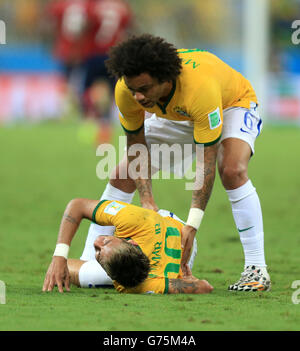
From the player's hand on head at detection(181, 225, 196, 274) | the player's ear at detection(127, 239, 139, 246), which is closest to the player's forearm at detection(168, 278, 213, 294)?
the player's hand on head at detection(181, 225, 196, 274)

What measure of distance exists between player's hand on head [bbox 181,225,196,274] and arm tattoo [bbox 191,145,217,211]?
0.20 meters

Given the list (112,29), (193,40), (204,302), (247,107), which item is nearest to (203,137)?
(247,107)

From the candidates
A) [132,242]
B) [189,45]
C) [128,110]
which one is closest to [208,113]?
[128,110]

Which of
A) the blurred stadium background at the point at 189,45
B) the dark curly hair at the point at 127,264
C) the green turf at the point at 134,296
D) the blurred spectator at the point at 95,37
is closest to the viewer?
the green turf at the point at 134,296

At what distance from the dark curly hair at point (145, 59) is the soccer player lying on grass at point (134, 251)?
88cm

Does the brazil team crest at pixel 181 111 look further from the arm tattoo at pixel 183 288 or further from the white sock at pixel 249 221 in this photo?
Answer: the arm tattoo at pixel 183 288

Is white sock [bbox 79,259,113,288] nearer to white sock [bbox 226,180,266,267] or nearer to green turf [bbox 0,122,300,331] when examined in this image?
green turf [bbox 0,122,300,331]

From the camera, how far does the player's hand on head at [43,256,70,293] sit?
543cm

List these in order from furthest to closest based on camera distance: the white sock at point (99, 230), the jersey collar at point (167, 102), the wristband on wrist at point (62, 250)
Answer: the white sock at point (99, 230), the jersey collar at point (167, 102), the wristband on wrist at point (62, 250)

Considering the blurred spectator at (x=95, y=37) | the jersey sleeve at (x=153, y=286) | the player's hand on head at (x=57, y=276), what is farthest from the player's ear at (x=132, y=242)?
the blurred spectator at (x=95, y=37)

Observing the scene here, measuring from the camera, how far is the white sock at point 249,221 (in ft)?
19.7

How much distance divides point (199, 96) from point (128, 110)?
0.68 metres
